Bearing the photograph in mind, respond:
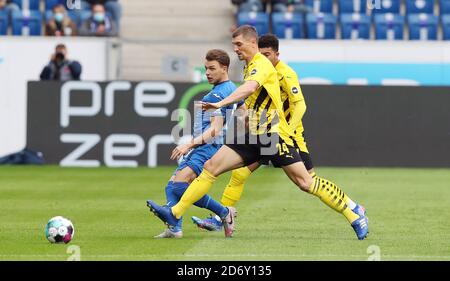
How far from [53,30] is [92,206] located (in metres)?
11.6

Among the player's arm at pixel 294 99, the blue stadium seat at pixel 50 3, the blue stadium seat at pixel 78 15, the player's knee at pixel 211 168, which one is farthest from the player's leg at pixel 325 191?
the blue stadium seat at pixel 50 3

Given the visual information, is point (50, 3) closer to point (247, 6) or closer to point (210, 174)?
point (247, 6)

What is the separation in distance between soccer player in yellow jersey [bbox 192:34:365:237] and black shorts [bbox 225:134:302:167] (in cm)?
86

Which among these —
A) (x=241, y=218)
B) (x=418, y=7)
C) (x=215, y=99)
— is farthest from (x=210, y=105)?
(x=418, y=7)

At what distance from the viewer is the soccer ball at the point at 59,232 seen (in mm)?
11562

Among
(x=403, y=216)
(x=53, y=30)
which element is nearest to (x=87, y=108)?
(x=53, y=30)

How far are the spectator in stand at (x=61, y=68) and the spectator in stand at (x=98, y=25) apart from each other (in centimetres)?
192

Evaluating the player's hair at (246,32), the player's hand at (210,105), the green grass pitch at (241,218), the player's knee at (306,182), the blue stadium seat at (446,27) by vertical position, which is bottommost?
the green grass pitch at (241,218)

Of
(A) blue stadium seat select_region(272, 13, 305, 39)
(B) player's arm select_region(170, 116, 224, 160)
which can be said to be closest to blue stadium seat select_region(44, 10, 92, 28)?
(A) blue stadium seat select_region(272, 13, 305, 39)

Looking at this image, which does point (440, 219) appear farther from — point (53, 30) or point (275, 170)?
point (53, 30)

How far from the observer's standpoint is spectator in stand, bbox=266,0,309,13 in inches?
1105

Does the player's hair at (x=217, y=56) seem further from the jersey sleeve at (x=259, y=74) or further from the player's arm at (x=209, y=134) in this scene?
the player's arm at (x=209, y=134)

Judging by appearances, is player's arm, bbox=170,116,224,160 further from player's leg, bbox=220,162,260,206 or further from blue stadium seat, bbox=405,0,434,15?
blue stadium seat, bbox=405,0,434,15

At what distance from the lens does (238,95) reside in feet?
37.9
